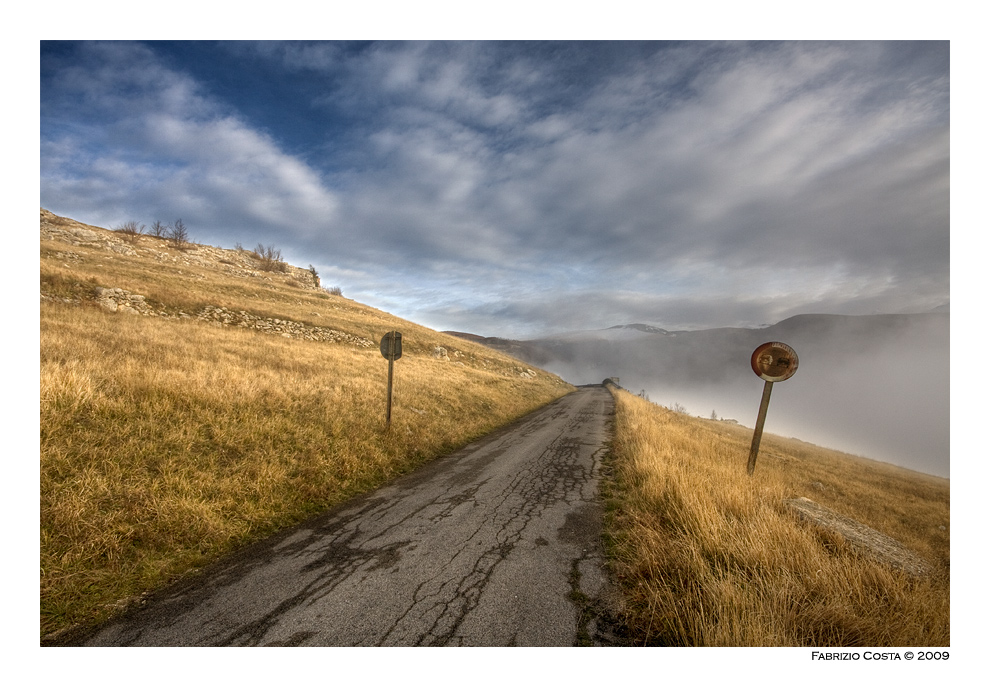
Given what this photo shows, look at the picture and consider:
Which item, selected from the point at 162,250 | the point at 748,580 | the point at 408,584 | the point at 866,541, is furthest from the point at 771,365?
the point at 162,250

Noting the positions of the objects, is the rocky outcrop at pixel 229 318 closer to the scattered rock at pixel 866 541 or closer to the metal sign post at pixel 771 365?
the metal sign post at pixel 771 365

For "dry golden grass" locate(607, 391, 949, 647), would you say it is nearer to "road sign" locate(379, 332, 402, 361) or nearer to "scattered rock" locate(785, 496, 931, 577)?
"scattered rock" locate(785, 496, 931, 577)

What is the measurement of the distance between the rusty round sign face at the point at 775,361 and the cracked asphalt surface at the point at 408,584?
447 centimetres

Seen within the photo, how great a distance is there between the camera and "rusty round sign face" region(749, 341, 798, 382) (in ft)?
22.3

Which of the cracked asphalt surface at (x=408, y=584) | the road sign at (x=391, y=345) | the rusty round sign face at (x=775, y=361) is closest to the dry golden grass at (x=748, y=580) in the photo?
the cracked asphalt surface at (x=408, y=584)

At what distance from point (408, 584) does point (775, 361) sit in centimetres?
778

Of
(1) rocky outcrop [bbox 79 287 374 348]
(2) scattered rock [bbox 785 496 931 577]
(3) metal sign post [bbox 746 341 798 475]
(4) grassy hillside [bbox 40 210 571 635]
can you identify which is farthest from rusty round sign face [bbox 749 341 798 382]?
(1) rocky outcrop [bbox 79 287 374 348]

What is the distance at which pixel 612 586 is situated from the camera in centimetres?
349

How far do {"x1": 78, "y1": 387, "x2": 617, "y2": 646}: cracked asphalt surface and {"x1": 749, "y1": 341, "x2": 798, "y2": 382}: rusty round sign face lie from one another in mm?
4466

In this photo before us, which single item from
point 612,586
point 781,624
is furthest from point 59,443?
point 781,624

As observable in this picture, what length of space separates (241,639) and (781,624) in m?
4.23

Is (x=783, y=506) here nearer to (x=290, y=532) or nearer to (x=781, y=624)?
(x=781, y=624)

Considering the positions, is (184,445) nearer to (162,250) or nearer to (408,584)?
(408,584)

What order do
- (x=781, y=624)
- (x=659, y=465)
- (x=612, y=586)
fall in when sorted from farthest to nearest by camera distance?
1. (x=659, y=465)
2. (x=612, y=586)
3. (x=781, y=624)
